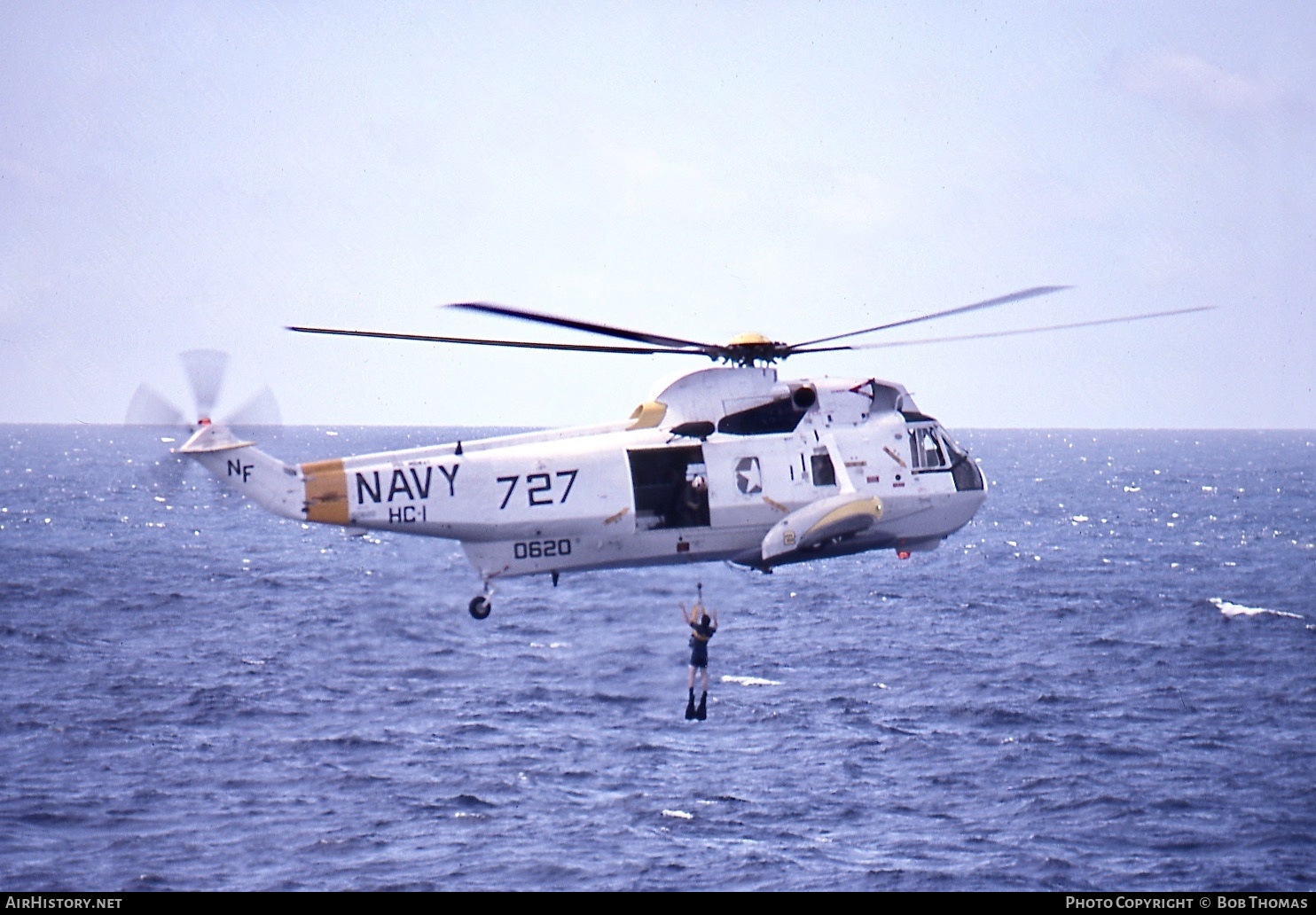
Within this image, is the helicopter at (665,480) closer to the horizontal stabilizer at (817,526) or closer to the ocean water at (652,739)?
the horizontal stabilizer at (817,526)

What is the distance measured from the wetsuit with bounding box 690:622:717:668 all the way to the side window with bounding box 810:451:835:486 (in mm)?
4796

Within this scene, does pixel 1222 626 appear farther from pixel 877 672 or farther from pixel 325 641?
pixel 325 641

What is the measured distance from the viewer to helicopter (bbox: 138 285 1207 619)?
28.2 m

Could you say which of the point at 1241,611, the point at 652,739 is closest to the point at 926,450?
the point at 652,739

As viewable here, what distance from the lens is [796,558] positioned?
2906 centimetres

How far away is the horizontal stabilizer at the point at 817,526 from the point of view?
28.8 m

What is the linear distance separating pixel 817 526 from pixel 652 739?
55.3 metres

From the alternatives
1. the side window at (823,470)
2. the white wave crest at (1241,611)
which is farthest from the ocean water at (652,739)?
the side window at (823,470)

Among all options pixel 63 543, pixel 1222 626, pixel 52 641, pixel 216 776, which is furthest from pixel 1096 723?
pixel 63 543

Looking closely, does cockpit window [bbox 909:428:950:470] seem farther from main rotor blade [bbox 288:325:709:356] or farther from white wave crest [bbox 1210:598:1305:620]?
white wave crest [bbox 1210:598:1305:620]

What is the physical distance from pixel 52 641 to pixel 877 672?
63.2 meters

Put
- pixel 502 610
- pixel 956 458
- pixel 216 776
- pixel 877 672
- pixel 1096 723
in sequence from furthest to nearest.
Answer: pixel 502 610 → pixel 877 672 → pixel 1096 723 → pixel 216 776 → pixel 956 458

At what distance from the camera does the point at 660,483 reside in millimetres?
29484

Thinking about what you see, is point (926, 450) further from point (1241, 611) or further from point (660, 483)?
point (1241, 611)
